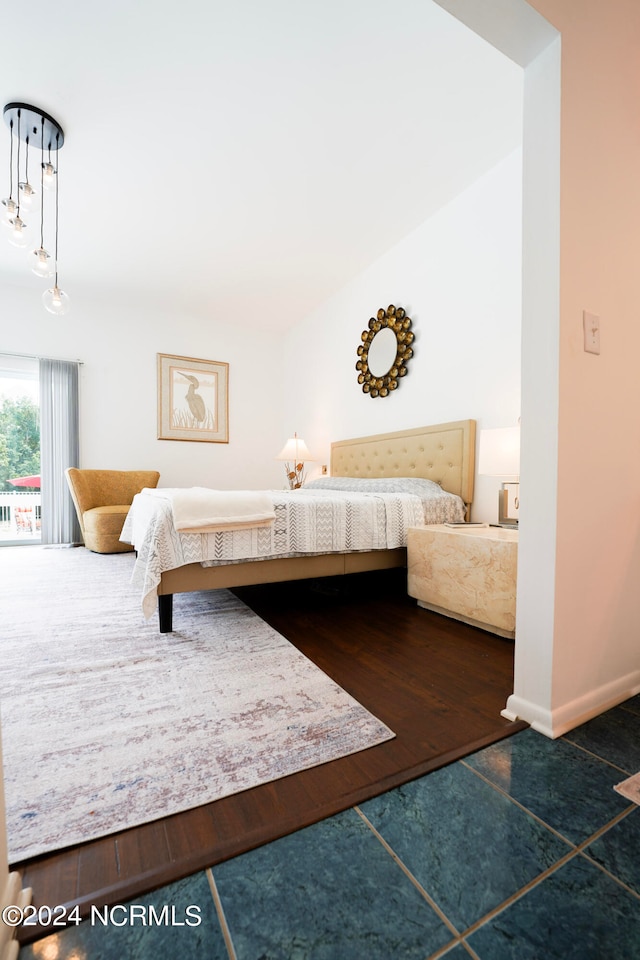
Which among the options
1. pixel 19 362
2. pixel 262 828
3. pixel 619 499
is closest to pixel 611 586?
pixel 619 499

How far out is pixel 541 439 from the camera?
1238 millimetres

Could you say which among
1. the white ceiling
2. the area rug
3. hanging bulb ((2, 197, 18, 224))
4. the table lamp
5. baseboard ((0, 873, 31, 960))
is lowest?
the area rug

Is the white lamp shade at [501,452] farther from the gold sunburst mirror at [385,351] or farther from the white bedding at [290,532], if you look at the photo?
the gold sunburst mirror at [385,351]

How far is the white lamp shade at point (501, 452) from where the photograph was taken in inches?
84.1

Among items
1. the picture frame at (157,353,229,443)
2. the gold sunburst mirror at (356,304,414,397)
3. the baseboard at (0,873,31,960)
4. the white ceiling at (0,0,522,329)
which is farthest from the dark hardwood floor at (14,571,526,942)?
the picture frame at (157,353,229,443)

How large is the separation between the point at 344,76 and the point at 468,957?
3156 mm

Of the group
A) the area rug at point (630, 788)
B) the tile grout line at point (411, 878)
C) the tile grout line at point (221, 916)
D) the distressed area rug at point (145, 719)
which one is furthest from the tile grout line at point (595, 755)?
the tile grout line at point (221, 916)

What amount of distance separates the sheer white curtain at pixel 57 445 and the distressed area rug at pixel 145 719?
2.62 meters

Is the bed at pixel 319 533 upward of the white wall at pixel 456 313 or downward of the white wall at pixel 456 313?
downward

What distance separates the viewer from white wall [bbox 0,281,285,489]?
4.56 m

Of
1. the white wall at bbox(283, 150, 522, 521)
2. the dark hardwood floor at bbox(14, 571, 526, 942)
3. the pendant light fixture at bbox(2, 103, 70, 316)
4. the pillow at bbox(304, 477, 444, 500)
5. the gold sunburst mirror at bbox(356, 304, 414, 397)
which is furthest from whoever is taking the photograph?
the gold sunburst mirror at bbox(356, 304, 414, 397)

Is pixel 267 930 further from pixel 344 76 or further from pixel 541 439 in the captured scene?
pixel 344 76

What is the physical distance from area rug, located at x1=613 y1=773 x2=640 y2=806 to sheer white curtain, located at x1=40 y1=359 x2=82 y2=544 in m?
4.93

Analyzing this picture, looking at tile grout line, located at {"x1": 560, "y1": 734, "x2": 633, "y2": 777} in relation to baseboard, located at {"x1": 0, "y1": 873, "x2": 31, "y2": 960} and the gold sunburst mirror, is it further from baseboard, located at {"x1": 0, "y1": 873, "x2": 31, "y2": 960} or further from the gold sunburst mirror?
the gold sunburst mirror
